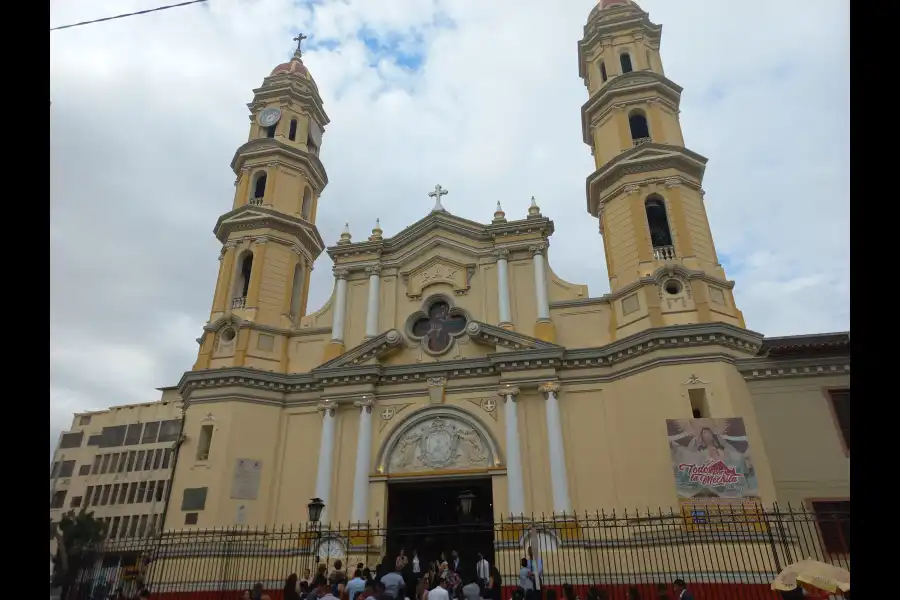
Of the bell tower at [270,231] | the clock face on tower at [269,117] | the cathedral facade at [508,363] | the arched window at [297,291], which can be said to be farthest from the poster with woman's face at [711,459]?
the clock face on tower at [269,117]

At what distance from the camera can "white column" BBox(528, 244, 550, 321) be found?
23.4 meters

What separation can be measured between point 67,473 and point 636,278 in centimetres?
4944

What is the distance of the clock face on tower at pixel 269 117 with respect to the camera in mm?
30712

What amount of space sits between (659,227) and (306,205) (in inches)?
683

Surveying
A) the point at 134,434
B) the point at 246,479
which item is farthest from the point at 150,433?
the point at 246,479

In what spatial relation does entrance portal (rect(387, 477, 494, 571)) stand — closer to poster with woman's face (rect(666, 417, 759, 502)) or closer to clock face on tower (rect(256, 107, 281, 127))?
poster with woman's face (rect(666, 417, 759, 502))

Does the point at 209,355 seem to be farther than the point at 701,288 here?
Yes

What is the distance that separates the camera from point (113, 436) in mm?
49688

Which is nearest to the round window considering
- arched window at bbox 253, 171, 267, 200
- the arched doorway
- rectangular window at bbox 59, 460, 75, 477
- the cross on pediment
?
the cross on pediment

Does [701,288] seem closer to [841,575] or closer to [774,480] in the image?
[774,480]

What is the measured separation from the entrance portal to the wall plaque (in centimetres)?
513

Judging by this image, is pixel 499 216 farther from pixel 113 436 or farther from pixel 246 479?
pixel 113 436

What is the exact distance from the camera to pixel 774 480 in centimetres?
1781
